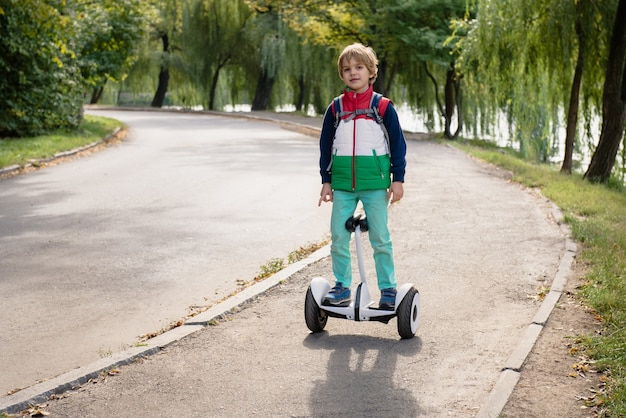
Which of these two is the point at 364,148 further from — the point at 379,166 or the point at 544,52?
the point at 544,52

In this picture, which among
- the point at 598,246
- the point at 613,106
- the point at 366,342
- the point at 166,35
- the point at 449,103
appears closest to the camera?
the point at 366,342

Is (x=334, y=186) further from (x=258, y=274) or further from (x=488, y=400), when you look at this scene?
(x=258, y=274)

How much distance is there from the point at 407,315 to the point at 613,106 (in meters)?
11.9

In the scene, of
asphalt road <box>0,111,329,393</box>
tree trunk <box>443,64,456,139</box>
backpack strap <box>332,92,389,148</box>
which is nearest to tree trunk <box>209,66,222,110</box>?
tree trunk <box>443,64,456,139</box>

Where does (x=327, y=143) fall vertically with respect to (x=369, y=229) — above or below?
above

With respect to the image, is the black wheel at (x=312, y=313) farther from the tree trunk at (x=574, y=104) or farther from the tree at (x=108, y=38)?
the tree at (x=108, y=38)

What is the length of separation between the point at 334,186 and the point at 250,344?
1.24m

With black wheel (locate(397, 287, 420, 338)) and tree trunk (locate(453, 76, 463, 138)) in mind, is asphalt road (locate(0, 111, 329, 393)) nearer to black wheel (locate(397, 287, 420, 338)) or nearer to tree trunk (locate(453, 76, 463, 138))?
black wheel (locate(397, 287, 420, 338))

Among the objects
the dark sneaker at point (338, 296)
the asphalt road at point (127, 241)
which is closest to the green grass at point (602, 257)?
the dark sneaker at point (338, 296)

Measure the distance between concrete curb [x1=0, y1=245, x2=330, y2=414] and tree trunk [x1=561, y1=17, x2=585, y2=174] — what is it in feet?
37.4

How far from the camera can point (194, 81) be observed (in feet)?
146

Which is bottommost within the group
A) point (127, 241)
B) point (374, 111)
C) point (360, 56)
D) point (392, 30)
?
point (127, 241)

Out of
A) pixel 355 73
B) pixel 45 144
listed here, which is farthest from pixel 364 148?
pixel 45 144

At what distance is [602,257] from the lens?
8328mm
